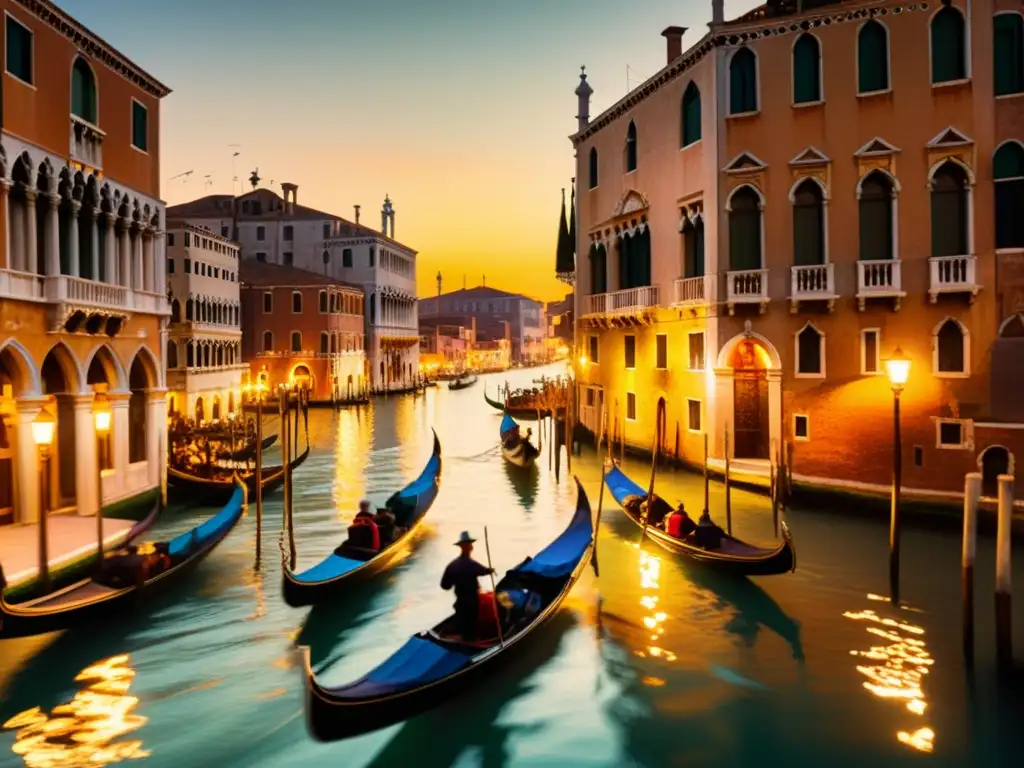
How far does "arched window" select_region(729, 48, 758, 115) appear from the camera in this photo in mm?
11469

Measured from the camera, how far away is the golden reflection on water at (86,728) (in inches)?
181

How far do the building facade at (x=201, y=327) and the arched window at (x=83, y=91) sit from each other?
10.9 m

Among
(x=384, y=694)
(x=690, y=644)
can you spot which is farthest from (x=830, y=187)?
(x=384, y=694)

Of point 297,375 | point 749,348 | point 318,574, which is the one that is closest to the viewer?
point 318,574

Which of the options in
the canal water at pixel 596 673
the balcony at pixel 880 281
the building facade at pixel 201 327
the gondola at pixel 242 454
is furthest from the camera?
the building facade at pixel 201 327

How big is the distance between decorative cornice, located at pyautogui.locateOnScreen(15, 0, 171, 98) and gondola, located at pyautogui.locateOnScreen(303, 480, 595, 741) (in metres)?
7.76

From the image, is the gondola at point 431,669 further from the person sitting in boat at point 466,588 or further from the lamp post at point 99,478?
the lamp post at point 99,478

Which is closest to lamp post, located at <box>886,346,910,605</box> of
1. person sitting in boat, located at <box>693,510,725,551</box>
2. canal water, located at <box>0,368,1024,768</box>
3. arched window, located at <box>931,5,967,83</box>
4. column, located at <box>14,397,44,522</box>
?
canal water, located at <box>0,368,1024,768</box>

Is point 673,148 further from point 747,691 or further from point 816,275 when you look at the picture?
point 747,691

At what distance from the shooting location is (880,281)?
10617mm

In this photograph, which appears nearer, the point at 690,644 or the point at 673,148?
the point at 690,644

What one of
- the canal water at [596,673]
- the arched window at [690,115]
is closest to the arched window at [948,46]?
the arched window at [690,115]

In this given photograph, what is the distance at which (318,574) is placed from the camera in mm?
6988

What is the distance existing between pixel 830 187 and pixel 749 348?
8.71 ft
